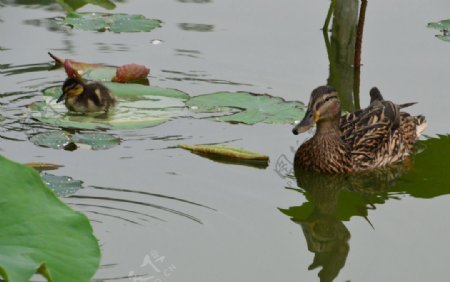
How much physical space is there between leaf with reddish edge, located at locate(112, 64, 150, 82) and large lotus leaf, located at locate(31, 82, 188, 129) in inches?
3.1

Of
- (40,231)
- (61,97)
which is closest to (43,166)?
(61,97)

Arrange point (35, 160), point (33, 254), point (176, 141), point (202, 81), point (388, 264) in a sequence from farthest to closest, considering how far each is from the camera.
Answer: point (202, 81) → point (176, 141) → point (35, 160) → point (388, 264) → point (33, 254)

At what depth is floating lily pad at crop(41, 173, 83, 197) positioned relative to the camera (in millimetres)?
6538

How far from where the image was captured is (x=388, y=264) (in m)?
6.02

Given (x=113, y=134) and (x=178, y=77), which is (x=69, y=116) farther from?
(x=178, y=77)

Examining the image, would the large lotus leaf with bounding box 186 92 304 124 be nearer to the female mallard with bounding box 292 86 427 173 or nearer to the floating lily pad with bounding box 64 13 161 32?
the female mallard with bounding box 292 86 427 173

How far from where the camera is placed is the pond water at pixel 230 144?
5984 mm

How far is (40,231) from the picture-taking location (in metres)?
4.32

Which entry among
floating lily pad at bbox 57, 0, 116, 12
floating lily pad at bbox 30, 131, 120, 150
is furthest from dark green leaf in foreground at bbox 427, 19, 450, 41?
floating lily pad at bbox 57, 0, 116, 12

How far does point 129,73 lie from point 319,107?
1.62 meters

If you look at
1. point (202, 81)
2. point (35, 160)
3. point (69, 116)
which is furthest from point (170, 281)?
point (202, 81)

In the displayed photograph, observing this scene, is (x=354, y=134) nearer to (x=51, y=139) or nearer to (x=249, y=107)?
(x=249, y=107)

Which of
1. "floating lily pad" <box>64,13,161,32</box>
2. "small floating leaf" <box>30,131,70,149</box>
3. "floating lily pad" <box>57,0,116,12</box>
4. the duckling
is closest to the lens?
"floating lily pad" <box>57,0,116,12</box>

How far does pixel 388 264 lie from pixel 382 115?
7.06ft
